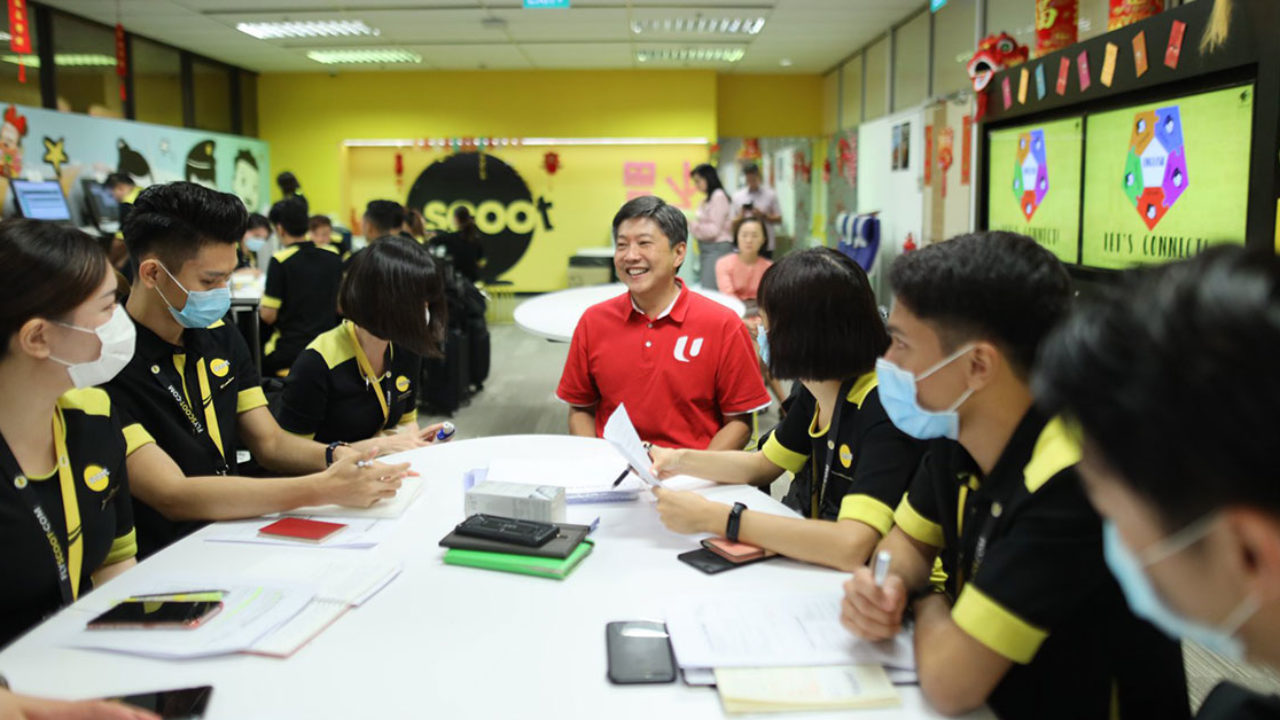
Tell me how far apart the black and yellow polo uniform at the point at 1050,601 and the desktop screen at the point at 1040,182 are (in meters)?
2.98

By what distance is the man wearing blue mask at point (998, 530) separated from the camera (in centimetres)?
113

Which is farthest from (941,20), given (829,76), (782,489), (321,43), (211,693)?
(211,693)

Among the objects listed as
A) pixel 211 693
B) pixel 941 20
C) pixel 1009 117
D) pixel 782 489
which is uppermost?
pixel 941 20

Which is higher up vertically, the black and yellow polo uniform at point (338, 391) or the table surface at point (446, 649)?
the black and yellow polo uniform at point (338, 391)

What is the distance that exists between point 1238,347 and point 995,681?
598mm

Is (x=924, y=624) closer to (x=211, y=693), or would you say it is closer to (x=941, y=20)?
(x=211, y=693)

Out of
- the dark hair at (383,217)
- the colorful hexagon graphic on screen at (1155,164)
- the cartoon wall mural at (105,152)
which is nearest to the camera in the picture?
the colorful hexagon graphic on screen at (1155,164)

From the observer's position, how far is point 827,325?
1811mm

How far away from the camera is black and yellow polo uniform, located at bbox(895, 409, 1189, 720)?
44.3 inches

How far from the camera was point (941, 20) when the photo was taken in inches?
276

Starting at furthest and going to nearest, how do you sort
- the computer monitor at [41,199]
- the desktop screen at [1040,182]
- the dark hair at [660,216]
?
the computer monitor at [41,199]
the desktop screen at [1040,182]
the dark hair at [660,216]

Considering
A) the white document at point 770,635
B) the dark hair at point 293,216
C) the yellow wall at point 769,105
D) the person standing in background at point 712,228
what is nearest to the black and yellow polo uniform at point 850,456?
the white document at point 770,635

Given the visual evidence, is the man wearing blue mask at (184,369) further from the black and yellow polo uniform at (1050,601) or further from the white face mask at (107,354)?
the black and yellow polo uniform at (1050,601)

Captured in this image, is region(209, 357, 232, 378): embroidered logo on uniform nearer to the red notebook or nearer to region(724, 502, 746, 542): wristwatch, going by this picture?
the red notebook
